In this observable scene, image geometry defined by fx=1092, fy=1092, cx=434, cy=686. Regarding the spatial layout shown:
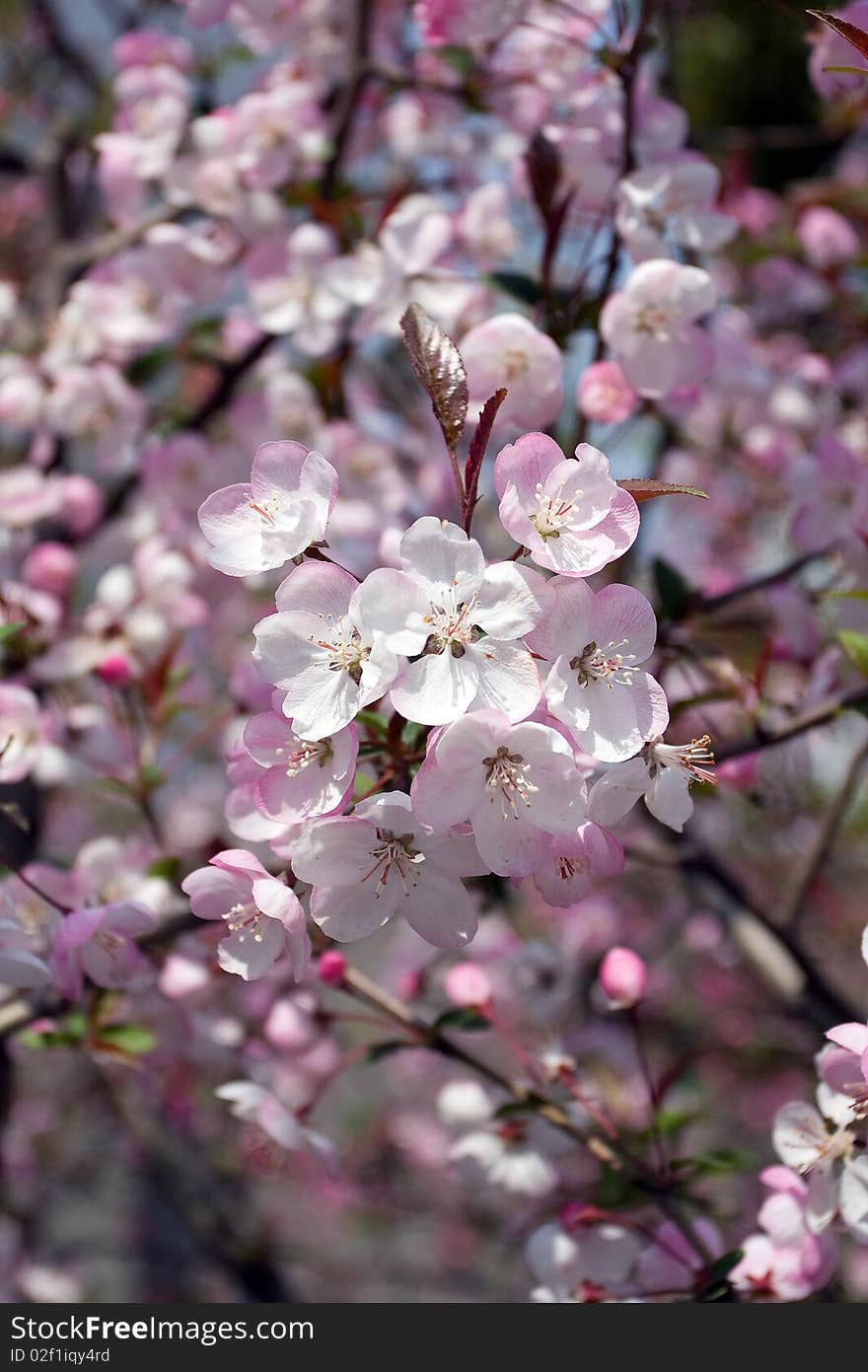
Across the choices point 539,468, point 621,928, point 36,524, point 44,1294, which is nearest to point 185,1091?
point 44,1294

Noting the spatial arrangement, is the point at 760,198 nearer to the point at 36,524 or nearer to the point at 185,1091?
the point at 36,524

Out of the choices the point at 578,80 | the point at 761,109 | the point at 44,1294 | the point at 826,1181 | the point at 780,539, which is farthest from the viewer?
the point at 761,109

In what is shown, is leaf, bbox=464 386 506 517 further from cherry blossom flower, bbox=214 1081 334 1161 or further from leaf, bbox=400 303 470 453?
cherry blossom flower, bbox=214 1081 334 1161

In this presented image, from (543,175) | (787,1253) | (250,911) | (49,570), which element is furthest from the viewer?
(49,570)

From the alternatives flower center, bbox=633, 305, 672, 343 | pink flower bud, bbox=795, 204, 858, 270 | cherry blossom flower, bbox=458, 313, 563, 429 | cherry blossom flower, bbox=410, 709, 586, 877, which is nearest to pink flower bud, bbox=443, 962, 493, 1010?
cherry blossom flower, bbox=410, 709, 586, 877

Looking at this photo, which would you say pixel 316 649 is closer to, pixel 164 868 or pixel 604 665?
pixel 604 665

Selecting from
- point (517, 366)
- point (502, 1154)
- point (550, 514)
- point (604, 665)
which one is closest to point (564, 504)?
point (550, 514)
